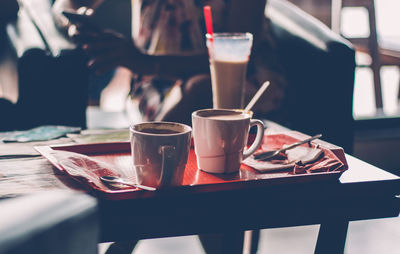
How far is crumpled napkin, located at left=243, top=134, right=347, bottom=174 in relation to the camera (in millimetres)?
774

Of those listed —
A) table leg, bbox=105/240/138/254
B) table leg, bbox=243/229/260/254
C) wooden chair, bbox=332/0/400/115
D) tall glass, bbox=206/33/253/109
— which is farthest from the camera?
wooden chair, bbox=332/0/400/115

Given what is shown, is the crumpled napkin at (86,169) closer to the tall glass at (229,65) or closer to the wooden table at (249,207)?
the wooden table at (249,207)

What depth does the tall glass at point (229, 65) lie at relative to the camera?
105 cm

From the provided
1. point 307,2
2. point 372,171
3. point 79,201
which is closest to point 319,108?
point 372,171

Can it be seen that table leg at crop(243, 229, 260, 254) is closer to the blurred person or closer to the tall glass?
the blurred person

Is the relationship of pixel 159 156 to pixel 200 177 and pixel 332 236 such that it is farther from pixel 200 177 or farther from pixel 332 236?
pixel 332 236

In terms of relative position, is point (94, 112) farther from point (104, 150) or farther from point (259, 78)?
point (104, 150)

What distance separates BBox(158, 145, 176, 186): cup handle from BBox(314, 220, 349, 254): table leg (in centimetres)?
29

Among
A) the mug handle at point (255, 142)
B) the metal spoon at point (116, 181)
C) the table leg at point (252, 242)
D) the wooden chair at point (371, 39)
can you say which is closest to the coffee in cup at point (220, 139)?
the mug handle at point (255, 142)

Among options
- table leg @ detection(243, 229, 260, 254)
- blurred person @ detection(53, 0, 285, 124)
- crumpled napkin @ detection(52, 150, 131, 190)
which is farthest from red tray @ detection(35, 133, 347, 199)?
table leg @ detection(243, 229, 260, 254)

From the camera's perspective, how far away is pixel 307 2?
3.51 m

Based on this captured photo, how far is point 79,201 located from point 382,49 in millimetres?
3672

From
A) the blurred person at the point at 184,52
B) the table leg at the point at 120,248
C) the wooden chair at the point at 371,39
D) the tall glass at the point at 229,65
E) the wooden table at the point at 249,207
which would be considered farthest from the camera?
the wooden chair at the point at 371,39

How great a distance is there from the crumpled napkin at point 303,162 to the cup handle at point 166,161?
0.64 feet
